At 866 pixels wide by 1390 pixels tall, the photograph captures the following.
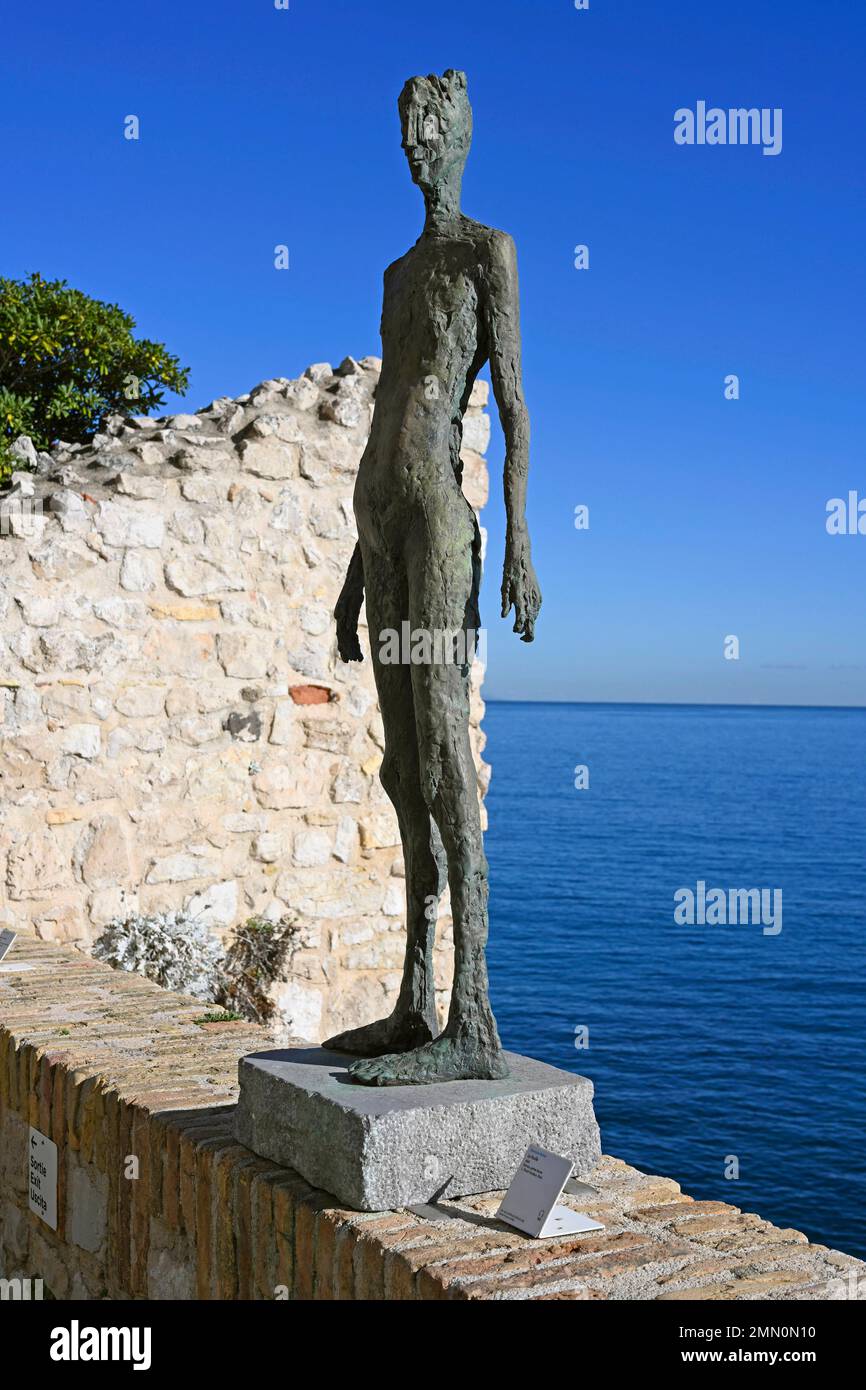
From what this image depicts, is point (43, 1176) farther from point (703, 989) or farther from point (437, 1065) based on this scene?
point (703, 989)

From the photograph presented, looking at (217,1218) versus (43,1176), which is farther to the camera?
(43,1176)

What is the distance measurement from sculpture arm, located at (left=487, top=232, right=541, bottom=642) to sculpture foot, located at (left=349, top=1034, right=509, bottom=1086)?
3.50 feet

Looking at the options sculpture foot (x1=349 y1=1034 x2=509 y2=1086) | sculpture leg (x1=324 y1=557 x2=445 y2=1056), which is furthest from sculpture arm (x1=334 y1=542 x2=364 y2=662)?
sculpture foot (x1=349 y1=1034 x2=509 y2=1086)

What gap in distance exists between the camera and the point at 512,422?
3.58 m

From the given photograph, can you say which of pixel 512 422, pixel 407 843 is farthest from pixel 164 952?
pixel 512 422

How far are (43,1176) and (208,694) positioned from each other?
3.12m

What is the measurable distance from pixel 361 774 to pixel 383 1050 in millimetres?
4151

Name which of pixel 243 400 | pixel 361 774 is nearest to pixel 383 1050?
pixel 361 774

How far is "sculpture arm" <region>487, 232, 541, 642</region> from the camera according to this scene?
11.6ft

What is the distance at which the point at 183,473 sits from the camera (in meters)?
7.13

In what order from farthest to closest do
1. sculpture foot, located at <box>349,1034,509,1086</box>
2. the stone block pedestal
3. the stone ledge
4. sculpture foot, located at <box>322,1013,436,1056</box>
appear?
1. sculpture foot, located at <box>322,1013,436,1056</box>
2. sculpture foot, located at <box>349,1034,509,1086</box>
3. the stone block pedestal
4. the stone ledge

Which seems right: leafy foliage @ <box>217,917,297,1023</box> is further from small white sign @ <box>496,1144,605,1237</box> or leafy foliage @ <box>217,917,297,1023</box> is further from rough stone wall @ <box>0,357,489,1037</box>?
small white sign @ <box>496,1144,605,1237</box>

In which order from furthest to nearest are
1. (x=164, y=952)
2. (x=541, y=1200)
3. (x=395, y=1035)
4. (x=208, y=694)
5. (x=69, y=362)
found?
1. (x=69, y=362)
2. (x=208, y=694)
3. (x=164, y=952)
4. (x=395, y=1035)
5. (x=541, y=1200)
